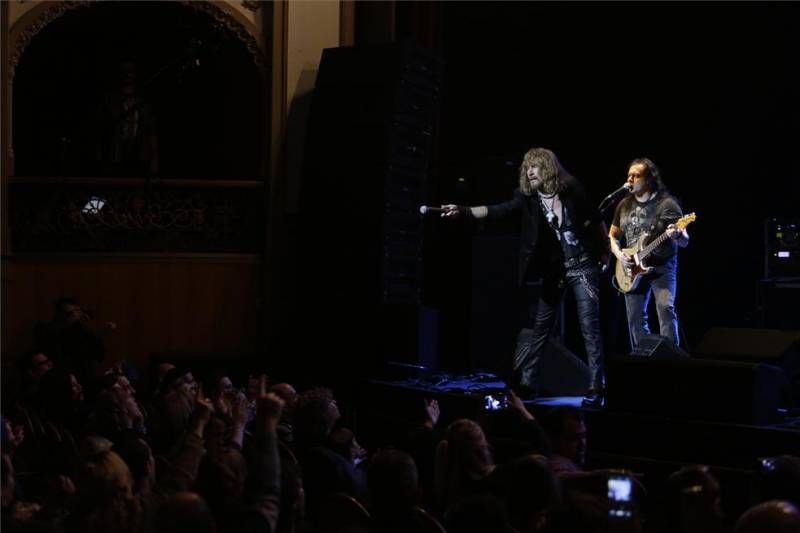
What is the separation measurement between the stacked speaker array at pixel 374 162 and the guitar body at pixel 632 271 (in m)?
2.01

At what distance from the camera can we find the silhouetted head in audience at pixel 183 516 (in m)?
3.70

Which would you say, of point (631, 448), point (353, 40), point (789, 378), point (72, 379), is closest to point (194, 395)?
Answer: point (72, 379)

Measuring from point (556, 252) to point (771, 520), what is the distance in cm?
512

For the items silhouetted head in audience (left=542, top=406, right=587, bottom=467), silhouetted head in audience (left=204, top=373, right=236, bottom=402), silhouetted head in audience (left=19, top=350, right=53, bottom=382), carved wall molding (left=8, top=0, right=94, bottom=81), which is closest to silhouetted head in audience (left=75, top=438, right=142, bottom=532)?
silhouetted head in audience (left=542, top=406, right=587, bottom=467)

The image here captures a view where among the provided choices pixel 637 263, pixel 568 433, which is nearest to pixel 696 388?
pixel 637 263

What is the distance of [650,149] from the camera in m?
11.2

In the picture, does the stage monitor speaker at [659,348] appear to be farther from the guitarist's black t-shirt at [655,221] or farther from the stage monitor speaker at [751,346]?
the guitarist's black t-shirt at [655,221]

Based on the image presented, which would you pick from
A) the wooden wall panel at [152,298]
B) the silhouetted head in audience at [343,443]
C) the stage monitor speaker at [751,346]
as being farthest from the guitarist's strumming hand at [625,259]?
the wooden wall panel at [152,298]

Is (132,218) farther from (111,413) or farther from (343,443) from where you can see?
(343,443)

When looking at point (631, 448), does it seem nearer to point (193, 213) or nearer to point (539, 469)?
point (539, 469)

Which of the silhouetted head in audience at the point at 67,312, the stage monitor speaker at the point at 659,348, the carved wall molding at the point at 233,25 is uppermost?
the carved wall molding at the point at 233,25

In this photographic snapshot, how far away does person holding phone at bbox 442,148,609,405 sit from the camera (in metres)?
8.55

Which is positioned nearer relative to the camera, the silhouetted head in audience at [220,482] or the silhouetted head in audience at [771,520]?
the silhouetted head in audience at [771,520]

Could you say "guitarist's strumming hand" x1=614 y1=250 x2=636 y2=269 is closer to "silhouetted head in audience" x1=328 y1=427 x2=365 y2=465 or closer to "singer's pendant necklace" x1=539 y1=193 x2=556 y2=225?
"singer's pendant necklace" x1=539 y1=193 x2=556 y2=225
